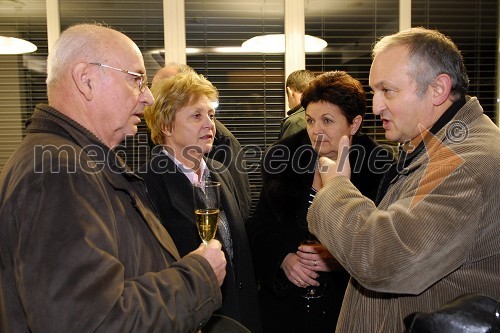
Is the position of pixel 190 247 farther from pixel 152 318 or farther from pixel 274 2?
pixel 274 2

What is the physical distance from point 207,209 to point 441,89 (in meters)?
0.76

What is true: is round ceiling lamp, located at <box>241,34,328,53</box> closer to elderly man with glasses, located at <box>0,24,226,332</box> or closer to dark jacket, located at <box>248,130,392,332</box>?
dark jacket, located at <box>248,130,392,332</box>

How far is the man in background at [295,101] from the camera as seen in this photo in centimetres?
346

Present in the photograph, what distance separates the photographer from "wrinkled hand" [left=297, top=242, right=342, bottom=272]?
173 centimetres

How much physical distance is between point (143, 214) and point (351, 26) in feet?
12.6

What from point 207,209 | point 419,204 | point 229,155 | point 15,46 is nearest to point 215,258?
point 207,209

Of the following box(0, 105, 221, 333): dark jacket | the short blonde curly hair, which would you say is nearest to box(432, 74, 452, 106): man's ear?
box(0, 105, 221, 333): dark jacket

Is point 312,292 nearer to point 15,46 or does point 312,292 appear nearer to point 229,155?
point 229,155

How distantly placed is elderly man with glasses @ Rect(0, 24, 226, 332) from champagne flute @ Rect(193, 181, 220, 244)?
8 cm

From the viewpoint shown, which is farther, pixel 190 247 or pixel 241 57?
pixel 241 57

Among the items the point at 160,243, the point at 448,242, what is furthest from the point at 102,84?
the point at 448,242

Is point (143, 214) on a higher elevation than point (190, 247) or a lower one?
higher

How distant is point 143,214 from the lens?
1128 millimetres

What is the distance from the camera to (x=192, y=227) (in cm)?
172
